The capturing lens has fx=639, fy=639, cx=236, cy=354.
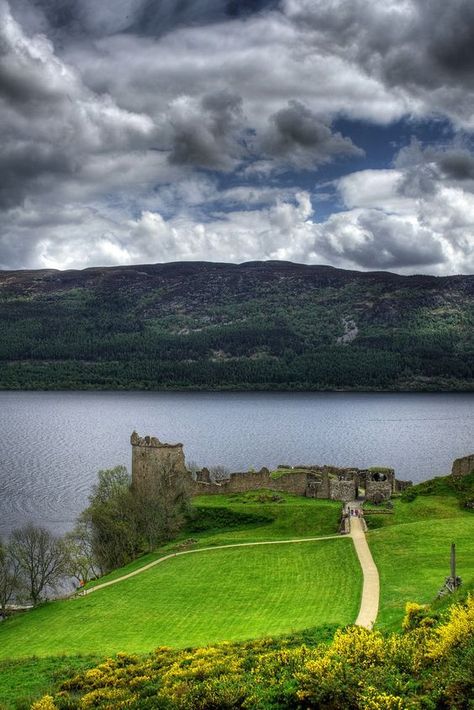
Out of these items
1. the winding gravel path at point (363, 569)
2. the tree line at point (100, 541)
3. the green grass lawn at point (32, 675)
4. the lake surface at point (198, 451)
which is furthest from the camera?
the lake surface at point (198, 451)

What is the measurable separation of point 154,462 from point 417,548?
3628 centimetres

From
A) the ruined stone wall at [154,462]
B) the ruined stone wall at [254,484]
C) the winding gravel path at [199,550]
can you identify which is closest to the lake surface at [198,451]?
the ruined stone wall at [154,462]

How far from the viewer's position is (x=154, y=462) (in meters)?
73.2

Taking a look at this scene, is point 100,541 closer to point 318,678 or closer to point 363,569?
point 363,569

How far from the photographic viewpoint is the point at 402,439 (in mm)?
165875

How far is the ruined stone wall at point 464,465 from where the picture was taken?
208 ft

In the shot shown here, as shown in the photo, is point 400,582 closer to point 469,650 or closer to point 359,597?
point 359,597

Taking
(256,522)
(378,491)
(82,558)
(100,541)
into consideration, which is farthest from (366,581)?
(82,558)

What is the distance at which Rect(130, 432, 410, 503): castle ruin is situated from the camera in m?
69.0

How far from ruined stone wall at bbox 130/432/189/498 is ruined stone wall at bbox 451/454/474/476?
2900cm

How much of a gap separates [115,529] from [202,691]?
157 ft

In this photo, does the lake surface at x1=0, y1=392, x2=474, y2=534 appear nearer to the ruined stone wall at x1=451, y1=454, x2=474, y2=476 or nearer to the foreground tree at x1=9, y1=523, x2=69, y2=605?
the foreground tree at x1=9, y1=523, x2=69, y2=605

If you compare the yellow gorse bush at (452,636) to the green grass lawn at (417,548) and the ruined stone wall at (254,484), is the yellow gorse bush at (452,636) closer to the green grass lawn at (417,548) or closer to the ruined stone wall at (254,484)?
the green grass lawn at (417,548)

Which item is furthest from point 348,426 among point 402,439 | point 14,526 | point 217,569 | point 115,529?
point 217,569
